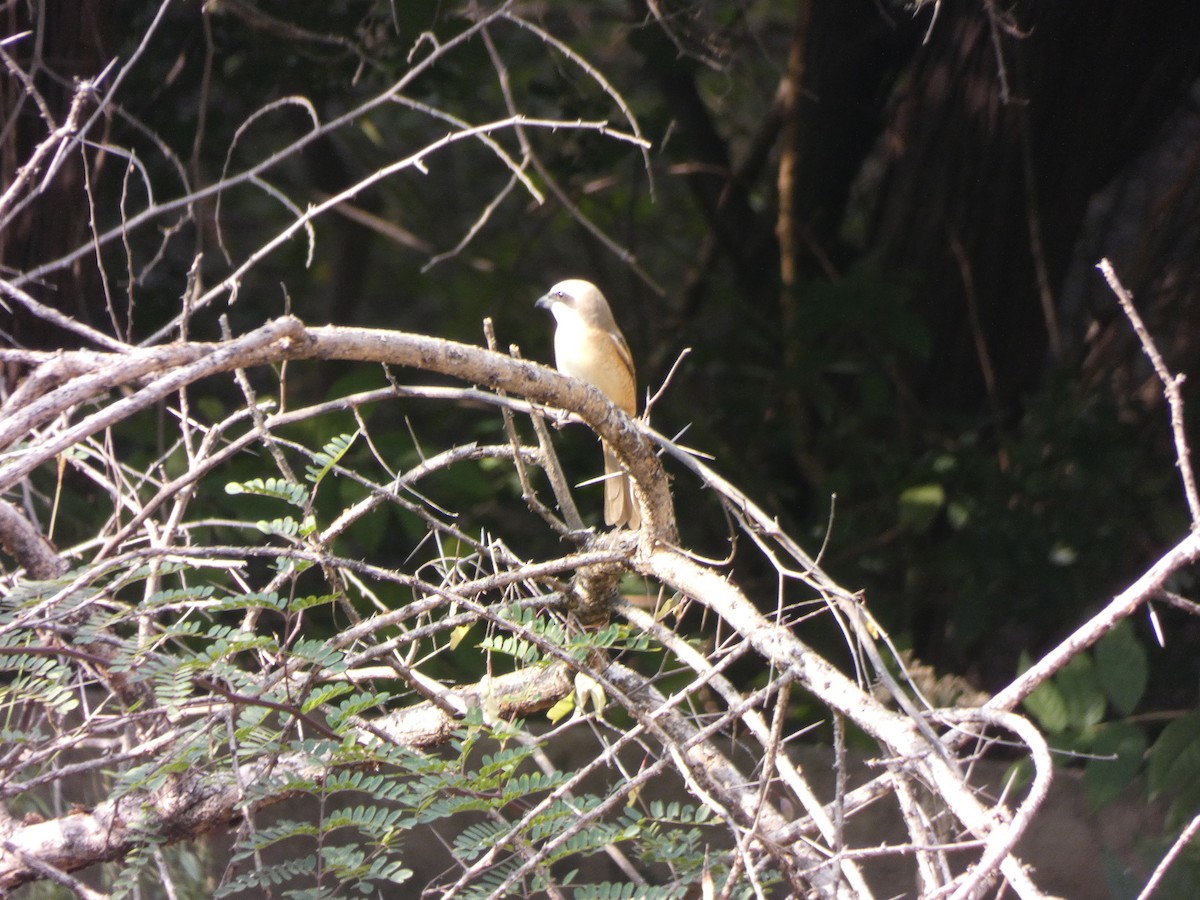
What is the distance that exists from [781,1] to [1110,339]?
283 centimetres

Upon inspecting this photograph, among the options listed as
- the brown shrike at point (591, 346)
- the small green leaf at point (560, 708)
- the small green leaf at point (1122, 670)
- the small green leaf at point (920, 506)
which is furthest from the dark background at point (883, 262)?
the small green leaf at point (560, 708)

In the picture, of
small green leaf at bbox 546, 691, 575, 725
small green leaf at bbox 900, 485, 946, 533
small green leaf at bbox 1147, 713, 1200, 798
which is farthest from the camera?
small green leaf at bbox 900, 485, 946, 533

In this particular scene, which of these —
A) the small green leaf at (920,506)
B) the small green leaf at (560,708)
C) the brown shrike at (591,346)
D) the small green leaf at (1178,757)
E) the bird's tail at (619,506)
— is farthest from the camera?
the small green leaf at (920,506)

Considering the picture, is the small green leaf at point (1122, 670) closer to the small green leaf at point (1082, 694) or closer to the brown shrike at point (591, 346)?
the small green leaf at point (1082, 694)

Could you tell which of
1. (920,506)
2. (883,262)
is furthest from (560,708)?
(883,262)

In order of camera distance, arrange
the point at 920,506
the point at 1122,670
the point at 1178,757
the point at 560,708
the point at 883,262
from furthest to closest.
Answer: the point at 883,262
the point at 920,506
the point at 1122,670
the point at 1178,757
the point at 560,708

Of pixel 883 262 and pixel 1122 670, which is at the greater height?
pixel 883 262

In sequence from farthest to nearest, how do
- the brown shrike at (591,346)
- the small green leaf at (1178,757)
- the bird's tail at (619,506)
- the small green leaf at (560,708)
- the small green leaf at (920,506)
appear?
the small green leaf at (920,506) → the brown shrike at (591,346) → the bird's tail at (619,506) → the small green leaf at (1178,757) → the small green leaf at (560,708)

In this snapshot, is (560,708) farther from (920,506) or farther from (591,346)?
(920,506)

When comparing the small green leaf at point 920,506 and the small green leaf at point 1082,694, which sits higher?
the small green leaf at point 1082,694

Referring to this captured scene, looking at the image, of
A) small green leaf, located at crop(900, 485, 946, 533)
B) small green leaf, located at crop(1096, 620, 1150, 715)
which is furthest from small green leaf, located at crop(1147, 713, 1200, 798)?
small green leaf, located at crop(900, 485, 946, 533)

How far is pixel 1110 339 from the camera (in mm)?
5285

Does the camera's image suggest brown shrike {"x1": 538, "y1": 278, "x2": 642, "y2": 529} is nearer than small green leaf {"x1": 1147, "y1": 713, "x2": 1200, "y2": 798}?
No

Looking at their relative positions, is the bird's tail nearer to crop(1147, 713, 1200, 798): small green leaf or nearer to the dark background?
the dark background
